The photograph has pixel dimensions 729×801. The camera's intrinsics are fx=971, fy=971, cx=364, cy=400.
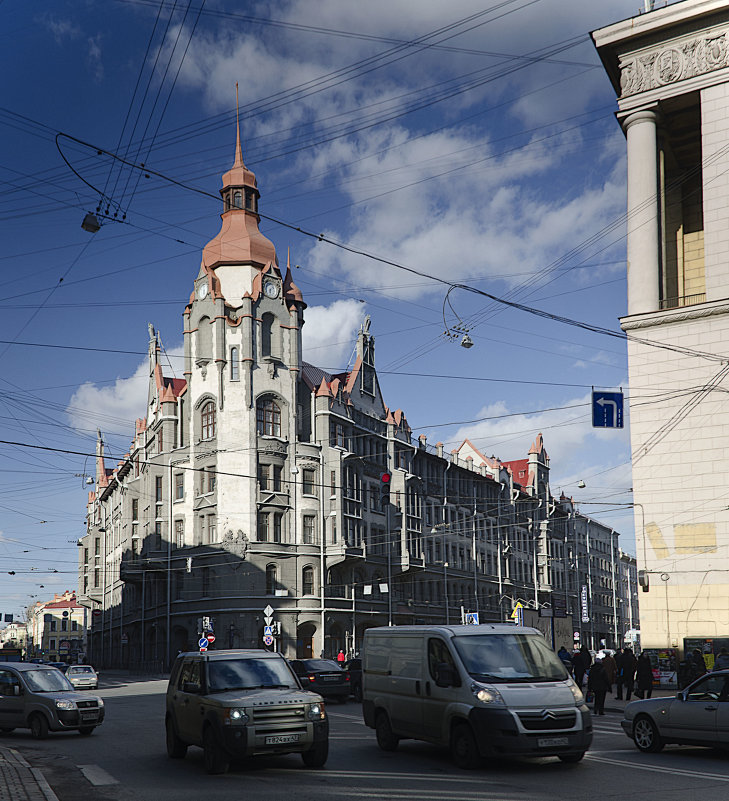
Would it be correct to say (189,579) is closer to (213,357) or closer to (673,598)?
(213,357)

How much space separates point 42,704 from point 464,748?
11.4 m

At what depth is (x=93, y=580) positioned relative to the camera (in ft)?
333

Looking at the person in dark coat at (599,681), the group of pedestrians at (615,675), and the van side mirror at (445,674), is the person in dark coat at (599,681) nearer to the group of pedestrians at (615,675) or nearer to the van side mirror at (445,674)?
the group of pedestrians at (615,675)

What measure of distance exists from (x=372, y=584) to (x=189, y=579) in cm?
1370

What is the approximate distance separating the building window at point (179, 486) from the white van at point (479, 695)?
1986 inches

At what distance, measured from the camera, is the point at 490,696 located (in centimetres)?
1408

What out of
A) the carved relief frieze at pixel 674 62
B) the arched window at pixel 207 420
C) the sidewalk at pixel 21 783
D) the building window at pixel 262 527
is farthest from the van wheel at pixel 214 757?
the arched window at pixel 207 420

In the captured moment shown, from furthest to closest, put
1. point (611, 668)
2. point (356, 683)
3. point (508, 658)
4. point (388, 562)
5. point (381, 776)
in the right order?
1. point (388, 562)
2. point (356, 683)
3. point (611, 668)
4. point (508, 658)
5. point (381, 776)

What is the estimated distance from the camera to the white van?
45.6 feet

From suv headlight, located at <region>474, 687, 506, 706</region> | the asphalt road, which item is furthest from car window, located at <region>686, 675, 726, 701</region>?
suv headlight, located at <region>474, 687, 506, 706</region>

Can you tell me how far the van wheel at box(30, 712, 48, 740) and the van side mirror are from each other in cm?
1082

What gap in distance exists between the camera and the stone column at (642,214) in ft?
114

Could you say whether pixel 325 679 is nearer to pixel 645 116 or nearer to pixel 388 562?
pixel 645 116

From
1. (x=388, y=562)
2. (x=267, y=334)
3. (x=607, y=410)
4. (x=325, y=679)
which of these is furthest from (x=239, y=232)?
(x=607, y=410)
